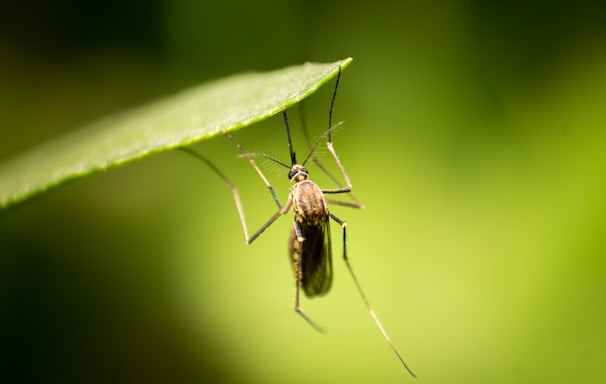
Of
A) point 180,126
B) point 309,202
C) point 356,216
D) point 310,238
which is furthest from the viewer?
point 356,216

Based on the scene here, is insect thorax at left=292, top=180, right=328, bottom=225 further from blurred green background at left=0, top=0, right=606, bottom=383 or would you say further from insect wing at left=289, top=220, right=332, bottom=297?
blurred green background at left=0, top=0, right=606, bottom=383

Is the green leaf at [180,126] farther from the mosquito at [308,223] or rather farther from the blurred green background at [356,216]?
the blurred green background at [356,216]

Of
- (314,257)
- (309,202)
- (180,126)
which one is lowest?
(314,257)

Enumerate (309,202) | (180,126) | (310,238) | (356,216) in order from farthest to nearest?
(356,216), (310,238), (309,202), (180,126)

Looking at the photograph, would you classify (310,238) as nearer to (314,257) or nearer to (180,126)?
(314,257)

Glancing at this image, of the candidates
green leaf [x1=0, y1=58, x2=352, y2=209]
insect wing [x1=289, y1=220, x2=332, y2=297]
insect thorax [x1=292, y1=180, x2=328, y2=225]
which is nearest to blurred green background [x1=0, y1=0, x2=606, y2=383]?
insect wing [x1=289, y1=220, x2=332, y2=297]

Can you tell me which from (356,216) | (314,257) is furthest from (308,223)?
(356,216)
